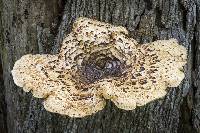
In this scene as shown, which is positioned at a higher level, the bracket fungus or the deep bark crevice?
the bracket fungus

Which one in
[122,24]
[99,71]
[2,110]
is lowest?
[2,110]

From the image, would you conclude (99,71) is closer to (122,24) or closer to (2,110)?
(122,24)

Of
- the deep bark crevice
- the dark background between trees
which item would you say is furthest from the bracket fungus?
the deep bark crevice

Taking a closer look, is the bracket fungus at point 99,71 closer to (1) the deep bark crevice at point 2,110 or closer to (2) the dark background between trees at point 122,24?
(2) the dark background between trees at point 122,24

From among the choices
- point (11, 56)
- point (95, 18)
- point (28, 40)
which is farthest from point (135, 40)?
point (11, 56)

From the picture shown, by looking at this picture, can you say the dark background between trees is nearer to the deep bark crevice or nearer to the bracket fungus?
the bracket fungus

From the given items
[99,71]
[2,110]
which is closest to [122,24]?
[99,71]

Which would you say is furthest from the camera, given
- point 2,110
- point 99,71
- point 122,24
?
point 2,110
